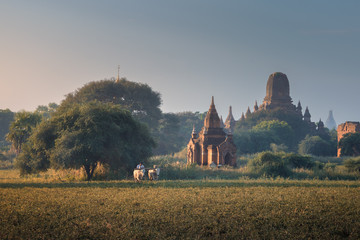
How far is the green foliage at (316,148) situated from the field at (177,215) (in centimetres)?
4739

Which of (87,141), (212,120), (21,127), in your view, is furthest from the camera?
(21,127)

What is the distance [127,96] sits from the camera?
5566 cm

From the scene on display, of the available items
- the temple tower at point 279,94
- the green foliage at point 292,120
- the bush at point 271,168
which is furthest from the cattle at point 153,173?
the temple tower at point 279,94

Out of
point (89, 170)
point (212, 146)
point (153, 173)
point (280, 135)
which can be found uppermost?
point (280, 135)

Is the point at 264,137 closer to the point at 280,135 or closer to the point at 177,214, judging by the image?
the point at 280,135

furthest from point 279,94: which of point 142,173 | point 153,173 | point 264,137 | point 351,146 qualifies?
point 142,173

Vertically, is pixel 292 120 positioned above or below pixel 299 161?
above

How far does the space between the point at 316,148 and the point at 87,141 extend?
168 feet

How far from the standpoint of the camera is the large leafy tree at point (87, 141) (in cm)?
2234

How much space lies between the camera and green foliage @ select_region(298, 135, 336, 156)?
202 feet

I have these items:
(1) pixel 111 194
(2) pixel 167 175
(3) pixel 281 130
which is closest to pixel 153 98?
(3) pixel 281 130

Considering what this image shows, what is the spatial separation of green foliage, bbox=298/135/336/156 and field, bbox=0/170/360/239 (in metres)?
47.4

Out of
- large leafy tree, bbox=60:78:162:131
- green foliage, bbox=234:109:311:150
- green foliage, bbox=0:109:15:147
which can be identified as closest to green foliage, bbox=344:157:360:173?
large leafy tree, bbox=60:78:162:131

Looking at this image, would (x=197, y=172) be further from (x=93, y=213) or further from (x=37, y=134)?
(x=93, y=213)
